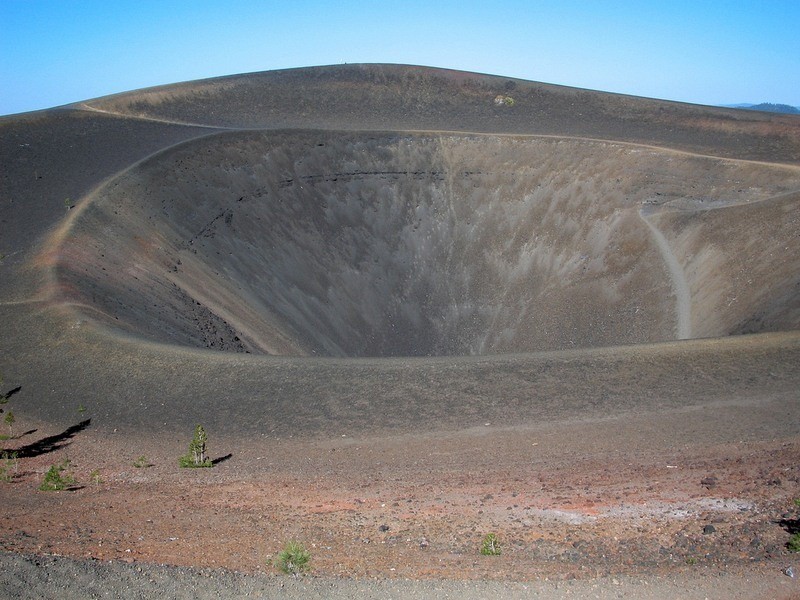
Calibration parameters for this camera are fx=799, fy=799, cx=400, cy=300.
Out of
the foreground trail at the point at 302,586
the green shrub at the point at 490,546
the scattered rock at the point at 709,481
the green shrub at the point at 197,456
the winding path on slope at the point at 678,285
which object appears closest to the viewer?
the foreground trail at the point at 302,586

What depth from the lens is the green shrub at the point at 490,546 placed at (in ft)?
29.1

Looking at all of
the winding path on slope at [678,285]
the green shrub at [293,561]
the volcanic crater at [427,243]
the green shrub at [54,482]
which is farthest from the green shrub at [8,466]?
the winding path on slope at [678,285]

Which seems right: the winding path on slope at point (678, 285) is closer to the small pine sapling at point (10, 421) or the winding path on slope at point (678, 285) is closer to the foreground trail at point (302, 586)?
the foreground trail at point (302, 586)

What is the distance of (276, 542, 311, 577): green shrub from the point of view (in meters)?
8.10

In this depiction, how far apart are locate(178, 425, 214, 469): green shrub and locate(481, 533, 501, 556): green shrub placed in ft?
16.2

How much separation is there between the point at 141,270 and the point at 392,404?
40.4 feet

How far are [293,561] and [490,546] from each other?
7.36ft

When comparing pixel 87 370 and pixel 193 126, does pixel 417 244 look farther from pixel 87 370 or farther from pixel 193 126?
pixel 87 370

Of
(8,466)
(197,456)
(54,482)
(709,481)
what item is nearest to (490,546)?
(709,481)

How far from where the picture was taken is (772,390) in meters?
14.5

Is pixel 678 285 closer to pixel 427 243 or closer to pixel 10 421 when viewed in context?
pixel 427 243

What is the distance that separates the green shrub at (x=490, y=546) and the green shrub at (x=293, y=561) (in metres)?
1.98

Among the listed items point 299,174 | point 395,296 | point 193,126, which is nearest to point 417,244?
point 395,296

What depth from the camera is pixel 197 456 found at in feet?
40.0
